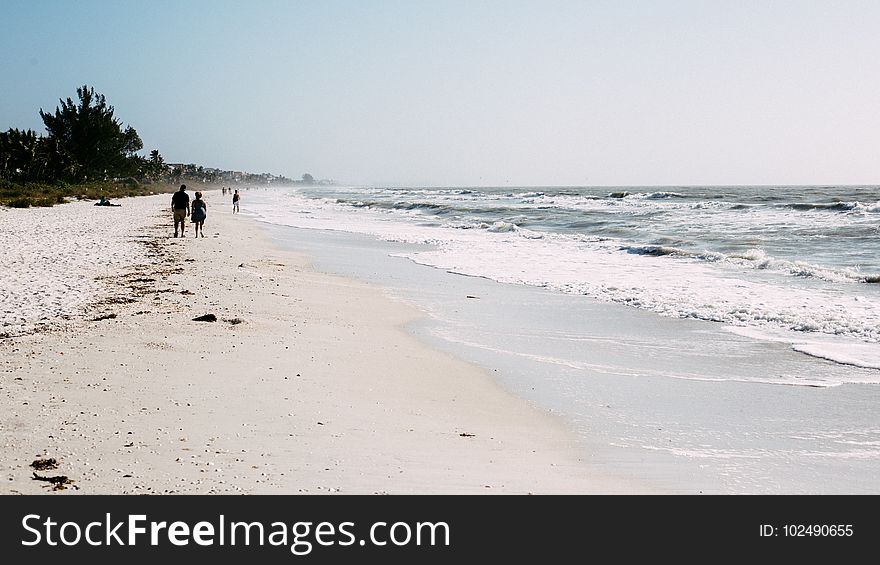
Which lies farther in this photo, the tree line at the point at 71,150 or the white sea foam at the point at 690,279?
the tree line at the point at 71,150

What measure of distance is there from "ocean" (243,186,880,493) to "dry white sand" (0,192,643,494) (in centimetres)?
60

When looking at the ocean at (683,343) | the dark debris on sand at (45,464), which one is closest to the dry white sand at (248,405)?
the dark debris on sand at (45,464)

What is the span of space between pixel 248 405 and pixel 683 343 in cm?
590

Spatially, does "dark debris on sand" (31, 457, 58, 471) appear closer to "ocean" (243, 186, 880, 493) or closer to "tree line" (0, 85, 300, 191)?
"ocean" (243, 186, 880, 493)

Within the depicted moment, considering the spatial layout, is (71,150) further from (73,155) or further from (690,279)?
(690,279)

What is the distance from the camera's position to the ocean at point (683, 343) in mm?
5117

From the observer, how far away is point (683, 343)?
29.6 ft

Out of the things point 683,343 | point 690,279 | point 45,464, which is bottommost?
point 683,343

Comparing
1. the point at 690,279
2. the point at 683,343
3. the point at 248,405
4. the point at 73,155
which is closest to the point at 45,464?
the point at 248,405

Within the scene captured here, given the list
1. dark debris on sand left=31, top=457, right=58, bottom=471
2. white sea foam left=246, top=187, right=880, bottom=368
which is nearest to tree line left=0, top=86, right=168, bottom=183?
white sea foam left=246, top=187, right=880, bottom=368

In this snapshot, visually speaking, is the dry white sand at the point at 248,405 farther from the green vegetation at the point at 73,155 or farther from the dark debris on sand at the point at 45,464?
the green vegetation at the point at 73,155

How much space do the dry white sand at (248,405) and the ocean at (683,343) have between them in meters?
0.60

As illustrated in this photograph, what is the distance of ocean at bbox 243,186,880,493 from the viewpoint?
16.8ft
